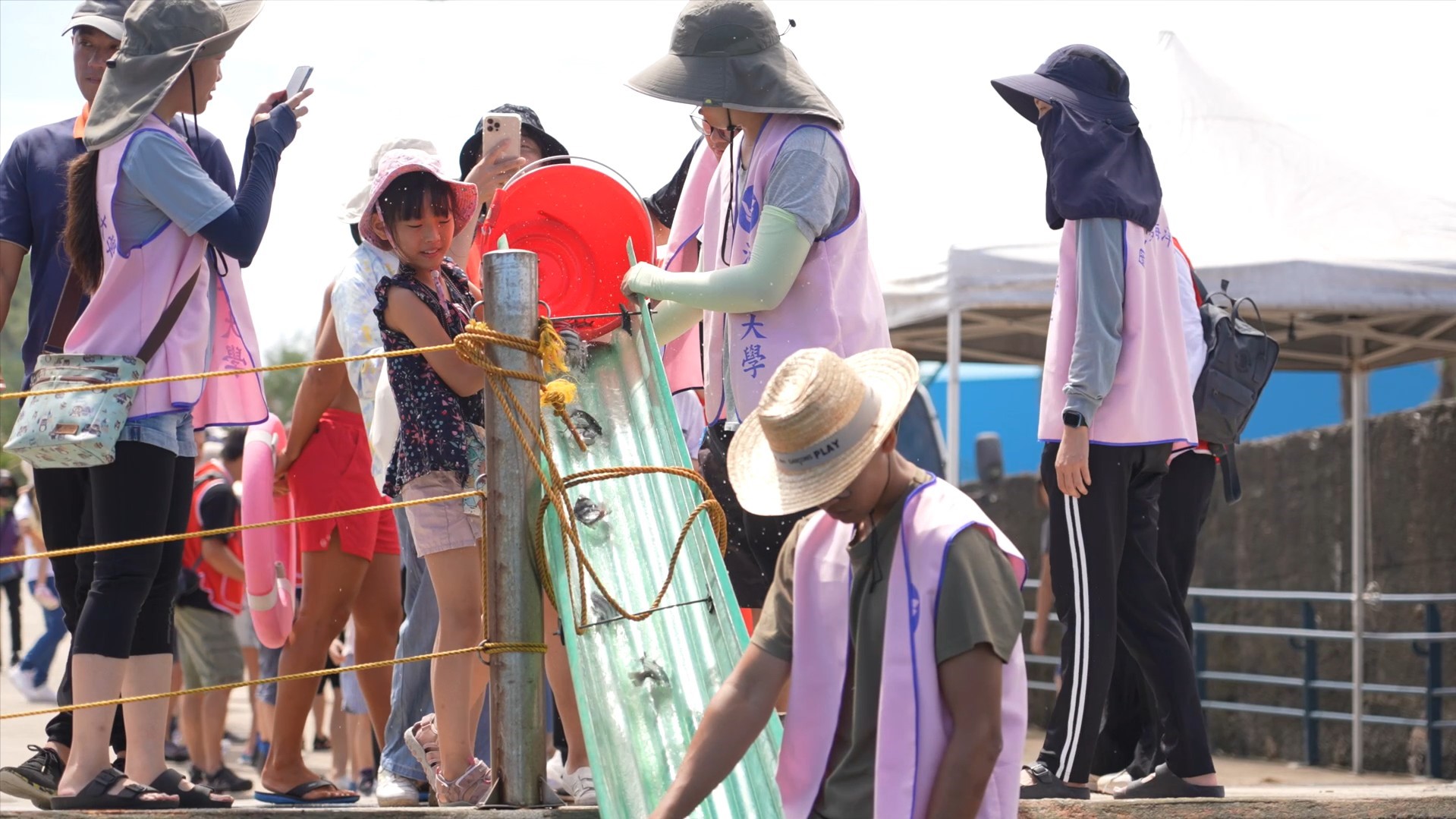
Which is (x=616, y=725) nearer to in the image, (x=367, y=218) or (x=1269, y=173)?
(x=367, y=218)

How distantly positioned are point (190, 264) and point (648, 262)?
3.92 feet

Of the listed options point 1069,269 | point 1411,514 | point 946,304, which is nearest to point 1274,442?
point 1411,514

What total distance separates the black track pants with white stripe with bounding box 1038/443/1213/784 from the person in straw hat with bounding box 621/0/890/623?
697 millimetres

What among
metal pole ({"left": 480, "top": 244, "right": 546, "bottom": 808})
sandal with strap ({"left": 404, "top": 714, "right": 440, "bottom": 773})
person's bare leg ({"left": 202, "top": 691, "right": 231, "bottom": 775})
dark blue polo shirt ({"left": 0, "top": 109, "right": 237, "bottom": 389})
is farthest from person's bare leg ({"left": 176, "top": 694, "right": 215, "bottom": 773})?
metal pole ({"left": 480, "top": 244, "right": 546, "bottom": 808})

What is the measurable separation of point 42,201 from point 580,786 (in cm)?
209

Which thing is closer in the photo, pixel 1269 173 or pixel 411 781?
pixel 411 781

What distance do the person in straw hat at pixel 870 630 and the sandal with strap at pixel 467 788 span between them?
51.4 inches

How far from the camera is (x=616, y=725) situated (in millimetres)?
3543

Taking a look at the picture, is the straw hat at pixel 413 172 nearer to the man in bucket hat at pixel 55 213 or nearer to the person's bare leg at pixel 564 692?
the man in bucket hat at pixel 55 213

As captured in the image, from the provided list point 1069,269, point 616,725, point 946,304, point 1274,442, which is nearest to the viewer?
point 616,725

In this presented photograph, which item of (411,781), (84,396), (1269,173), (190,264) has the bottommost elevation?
(411,781)

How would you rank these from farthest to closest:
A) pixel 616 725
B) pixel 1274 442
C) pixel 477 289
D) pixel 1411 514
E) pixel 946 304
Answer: pixel 1274 442 → pixel 1411 514 → pixel 946 304 → pixel 477 289 → pixel 616 725

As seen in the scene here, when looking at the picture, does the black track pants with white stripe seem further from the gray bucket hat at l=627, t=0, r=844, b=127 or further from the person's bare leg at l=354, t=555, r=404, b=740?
the person's bare leg at l=354, t=555, r=404, b=740

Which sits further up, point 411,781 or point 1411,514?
point 1411,514
